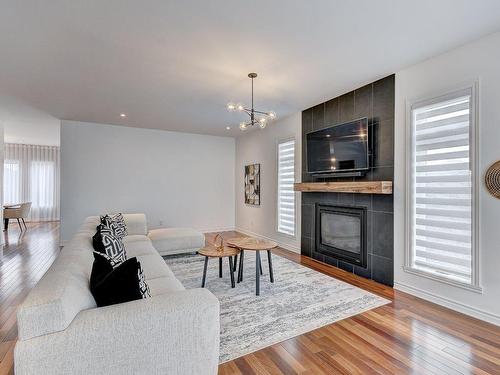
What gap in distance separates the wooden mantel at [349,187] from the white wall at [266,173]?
503mm

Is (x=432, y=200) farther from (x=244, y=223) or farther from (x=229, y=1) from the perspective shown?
(x=244, y=223)

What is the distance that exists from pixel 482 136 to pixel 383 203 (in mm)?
1271

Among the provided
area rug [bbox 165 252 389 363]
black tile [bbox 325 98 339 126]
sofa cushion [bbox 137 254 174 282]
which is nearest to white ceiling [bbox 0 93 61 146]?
sofa cushion [bbox 137 254 174 282]

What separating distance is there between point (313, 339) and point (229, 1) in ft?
9.23

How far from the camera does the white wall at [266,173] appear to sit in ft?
16.9

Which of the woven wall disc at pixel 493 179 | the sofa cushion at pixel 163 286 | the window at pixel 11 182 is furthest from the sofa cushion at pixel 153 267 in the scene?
the window at pixel 11 182

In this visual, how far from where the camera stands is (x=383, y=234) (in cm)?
348

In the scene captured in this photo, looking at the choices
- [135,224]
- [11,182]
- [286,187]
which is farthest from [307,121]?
[11,182]

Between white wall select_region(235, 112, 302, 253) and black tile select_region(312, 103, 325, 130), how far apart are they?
1.34 ft

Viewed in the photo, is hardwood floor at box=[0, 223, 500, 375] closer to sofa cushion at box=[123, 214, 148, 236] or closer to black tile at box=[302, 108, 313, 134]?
sofa cushion at box=[123, 214, 148, 236]

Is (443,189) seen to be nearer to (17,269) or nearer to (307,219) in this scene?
(307,219)

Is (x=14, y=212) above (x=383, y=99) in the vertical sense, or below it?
below

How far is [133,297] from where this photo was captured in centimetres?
155

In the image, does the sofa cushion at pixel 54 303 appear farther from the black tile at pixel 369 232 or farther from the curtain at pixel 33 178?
the curtain at pixel 33 178
